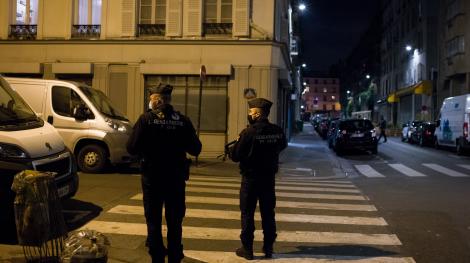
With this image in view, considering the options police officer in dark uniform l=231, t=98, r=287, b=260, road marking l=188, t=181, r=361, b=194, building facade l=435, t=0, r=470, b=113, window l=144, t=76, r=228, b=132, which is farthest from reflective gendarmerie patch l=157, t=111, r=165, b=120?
building facade l=435, t=0, r=470, b=113

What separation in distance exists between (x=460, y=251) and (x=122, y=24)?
1622cm

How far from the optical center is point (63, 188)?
292 inches

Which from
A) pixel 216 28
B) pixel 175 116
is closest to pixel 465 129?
pixel 216 28

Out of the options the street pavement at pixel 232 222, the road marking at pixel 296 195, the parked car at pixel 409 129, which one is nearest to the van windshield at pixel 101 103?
the street pavement at pixel 232 222

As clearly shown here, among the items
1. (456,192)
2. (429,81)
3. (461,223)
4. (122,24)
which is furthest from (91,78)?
(429,81)

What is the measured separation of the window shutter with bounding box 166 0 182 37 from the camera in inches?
789

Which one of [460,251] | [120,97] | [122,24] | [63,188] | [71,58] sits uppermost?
[122,24]

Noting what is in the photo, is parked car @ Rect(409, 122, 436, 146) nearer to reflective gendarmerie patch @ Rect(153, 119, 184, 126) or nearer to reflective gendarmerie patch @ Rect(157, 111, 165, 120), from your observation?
reflective gendarmerie patch @ Rect(153, 119, 184, 126)

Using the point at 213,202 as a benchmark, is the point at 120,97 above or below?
above

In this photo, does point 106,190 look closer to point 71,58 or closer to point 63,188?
point 63,188

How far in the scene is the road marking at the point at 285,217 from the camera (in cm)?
843

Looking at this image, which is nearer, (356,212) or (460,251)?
(460,251)

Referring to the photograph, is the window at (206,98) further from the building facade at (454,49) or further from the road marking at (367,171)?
Result: the building facade at (454,49)

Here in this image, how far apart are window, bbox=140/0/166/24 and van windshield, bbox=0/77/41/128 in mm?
12854
